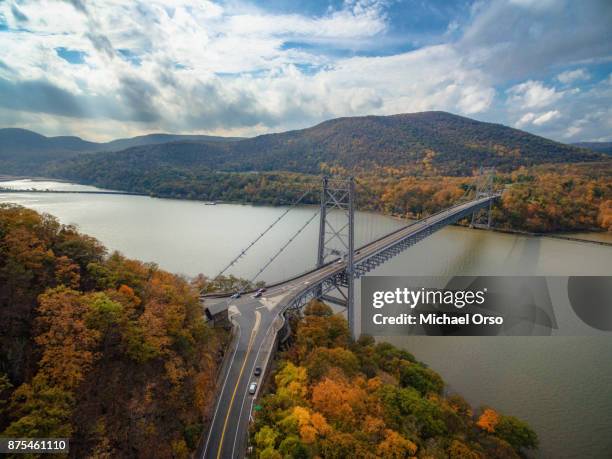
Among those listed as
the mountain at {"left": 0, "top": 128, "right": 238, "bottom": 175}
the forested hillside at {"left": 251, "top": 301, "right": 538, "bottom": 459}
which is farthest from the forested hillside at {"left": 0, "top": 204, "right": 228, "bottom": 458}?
the mountain at {"left": 0, "top": 128, "right": 238, "bottom": 175}

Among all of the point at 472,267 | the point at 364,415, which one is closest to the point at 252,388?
the point at 364,415

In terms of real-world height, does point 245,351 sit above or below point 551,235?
below

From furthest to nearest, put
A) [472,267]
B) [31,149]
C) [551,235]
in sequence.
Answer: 1. [31,149]
2. [551,235]
3. [472,267]

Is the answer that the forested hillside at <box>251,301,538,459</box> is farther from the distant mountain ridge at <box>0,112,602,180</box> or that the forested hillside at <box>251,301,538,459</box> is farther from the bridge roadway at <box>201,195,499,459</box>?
the distant mountain ridge at <box>0,112,602,180</box>

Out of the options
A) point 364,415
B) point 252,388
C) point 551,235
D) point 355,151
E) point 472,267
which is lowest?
point 364,415

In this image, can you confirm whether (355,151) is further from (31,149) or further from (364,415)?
(31,149)

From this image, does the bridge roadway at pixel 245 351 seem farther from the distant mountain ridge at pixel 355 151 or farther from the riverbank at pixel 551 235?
the distant mountain ridge at pixel 355 151
